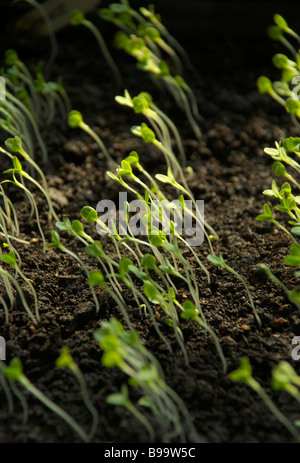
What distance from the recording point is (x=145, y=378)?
0.87m

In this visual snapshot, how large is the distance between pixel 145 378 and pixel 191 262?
0.57 m

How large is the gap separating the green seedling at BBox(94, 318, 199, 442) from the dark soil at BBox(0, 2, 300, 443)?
42 mm

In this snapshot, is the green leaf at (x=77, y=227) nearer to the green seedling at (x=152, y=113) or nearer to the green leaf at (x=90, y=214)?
the green leaf at (x=90, y=214)

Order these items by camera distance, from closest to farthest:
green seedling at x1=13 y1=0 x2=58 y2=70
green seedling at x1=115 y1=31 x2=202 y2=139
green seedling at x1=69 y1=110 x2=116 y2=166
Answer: green seedling at x1=69 y1=110 x2=116 y2=166, green seedling at x1=115 y1=31 x2=202 y2=139, green seedling at x1=13 y1=0 x2=58 y2=70

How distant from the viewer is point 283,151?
51.4 inches

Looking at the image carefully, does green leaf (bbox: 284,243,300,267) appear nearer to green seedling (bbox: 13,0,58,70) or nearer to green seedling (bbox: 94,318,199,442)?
green seedling (bbox: 94,318,199,442)

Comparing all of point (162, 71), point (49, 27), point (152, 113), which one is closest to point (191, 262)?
point (152, 113)

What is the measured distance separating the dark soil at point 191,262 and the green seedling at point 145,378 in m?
0.04

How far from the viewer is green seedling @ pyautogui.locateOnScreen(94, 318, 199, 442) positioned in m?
0.89

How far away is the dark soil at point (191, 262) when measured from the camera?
1.05 meters

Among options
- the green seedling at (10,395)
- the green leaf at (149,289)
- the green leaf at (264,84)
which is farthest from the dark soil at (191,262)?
the green leaf at (264,84)

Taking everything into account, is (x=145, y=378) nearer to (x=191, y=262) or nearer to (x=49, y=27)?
(x=191, y=262)

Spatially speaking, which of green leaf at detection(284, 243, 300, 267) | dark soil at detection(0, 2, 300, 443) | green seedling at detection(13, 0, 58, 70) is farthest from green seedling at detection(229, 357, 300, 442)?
green seedling at detection(13, 0, 58, 70)
